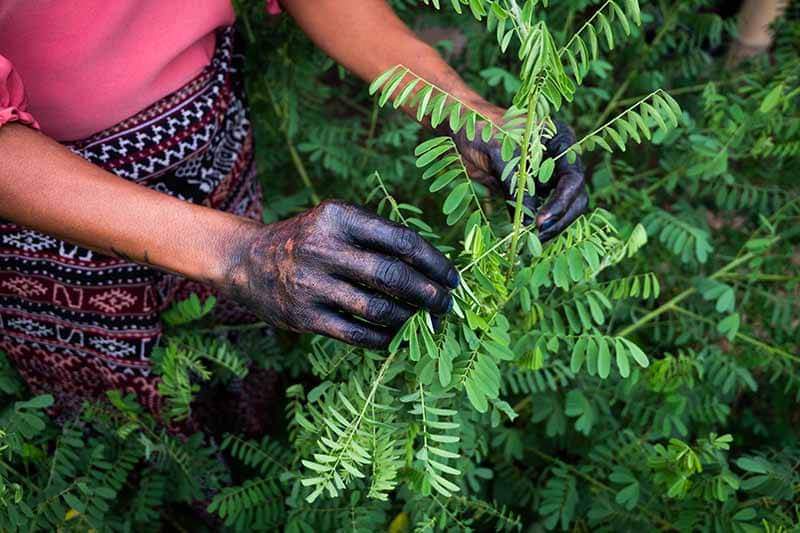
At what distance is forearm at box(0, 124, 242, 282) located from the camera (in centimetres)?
121

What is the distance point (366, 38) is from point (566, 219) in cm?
65

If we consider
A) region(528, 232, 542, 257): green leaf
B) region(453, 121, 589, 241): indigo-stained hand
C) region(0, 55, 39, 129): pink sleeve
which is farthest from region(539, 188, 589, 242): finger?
region(0, 55, 39, 129): pink sleeve

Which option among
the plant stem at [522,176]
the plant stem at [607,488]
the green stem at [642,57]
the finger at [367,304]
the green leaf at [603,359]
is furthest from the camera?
the green stem at [642,57]

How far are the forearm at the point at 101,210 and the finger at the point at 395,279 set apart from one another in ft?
0.78

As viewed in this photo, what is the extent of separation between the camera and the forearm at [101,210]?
1.21 m

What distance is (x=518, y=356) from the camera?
145 centimetres

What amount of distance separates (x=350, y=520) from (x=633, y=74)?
1.63 metres

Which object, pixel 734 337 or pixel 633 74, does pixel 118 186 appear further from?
pixel 633 74

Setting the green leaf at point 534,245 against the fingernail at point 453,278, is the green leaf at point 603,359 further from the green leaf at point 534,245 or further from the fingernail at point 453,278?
the fingernail at point 453,278

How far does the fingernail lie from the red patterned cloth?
29.1 inches

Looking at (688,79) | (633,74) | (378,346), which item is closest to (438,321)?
(378,346)

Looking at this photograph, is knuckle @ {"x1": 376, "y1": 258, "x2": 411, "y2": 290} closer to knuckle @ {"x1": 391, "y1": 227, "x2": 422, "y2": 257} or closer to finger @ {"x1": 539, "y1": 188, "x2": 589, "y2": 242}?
knuckle @ {"x1": 391, "y1": 227, "x2": 422, "y2": 257}

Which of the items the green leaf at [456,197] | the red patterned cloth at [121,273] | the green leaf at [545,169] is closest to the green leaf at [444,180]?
the green leaf at [456,197]

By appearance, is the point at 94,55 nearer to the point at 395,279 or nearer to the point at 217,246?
the point at 217,246
